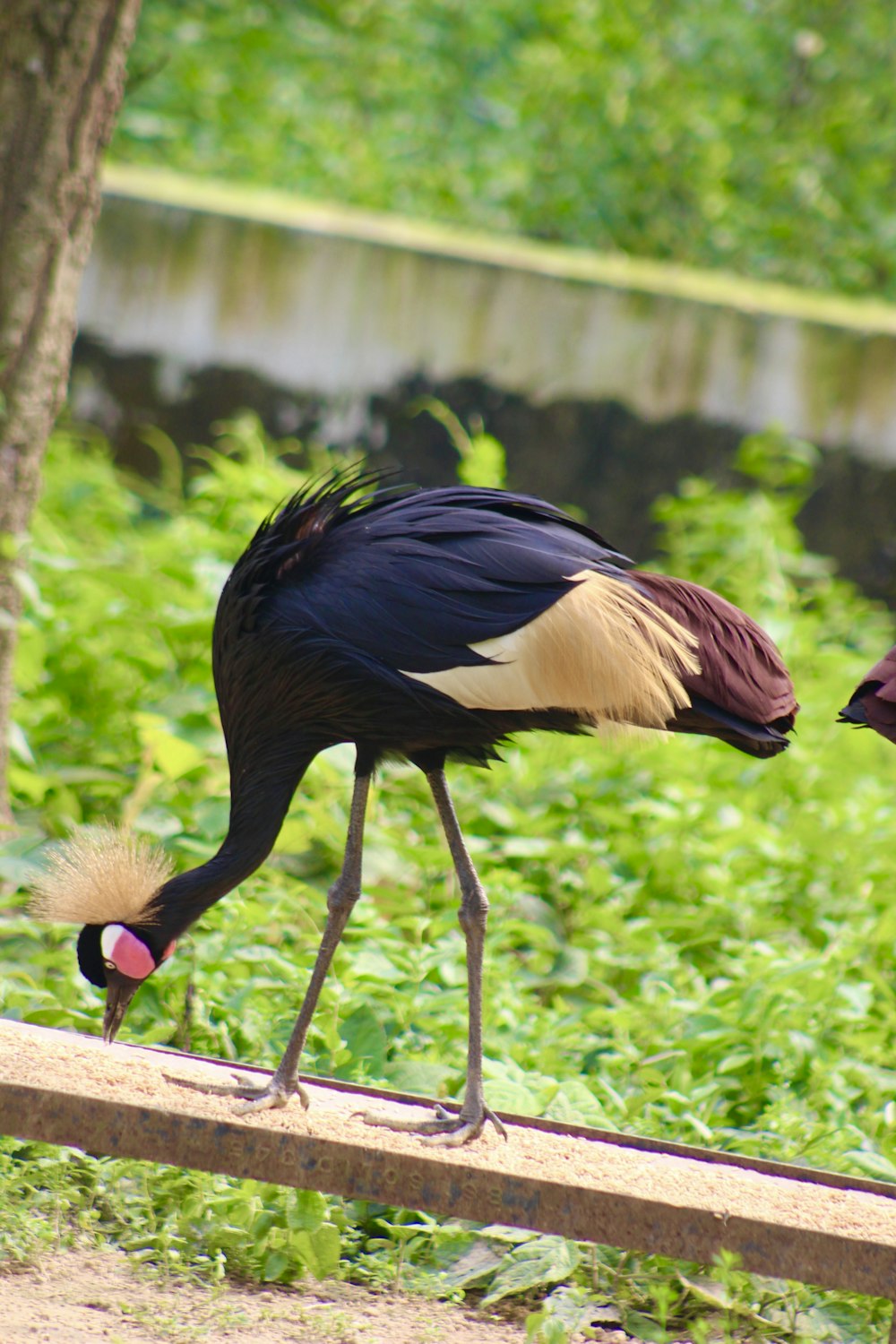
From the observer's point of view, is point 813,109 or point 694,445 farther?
point 813,109

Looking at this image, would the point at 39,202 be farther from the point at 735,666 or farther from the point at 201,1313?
the point at 201,1313

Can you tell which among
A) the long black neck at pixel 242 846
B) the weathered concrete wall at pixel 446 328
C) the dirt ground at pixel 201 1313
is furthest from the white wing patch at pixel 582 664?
the weathered concrete wall at pixel 446 328

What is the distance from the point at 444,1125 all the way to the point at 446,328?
5.30m

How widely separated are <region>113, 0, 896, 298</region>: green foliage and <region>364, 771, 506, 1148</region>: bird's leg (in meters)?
6.68

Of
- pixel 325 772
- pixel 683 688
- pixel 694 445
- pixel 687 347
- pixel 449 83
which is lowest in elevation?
pixel 325 772

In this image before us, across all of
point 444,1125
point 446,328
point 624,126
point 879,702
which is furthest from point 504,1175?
point 624,126

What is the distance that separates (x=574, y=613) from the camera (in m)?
2.46

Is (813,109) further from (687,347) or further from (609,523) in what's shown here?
(609,523)

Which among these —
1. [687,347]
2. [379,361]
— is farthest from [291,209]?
[687,347]

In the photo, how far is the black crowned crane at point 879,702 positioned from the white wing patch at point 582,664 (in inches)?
11.0

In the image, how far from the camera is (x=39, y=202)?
13.6 feet

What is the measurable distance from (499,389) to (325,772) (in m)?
3.49

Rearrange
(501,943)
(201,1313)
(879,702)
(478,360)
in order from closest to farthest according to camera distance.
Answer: (879,702)
(201,1313)
(501,943)
(478,360)

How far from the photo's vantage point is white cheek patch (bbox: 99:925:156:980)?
2.67m
